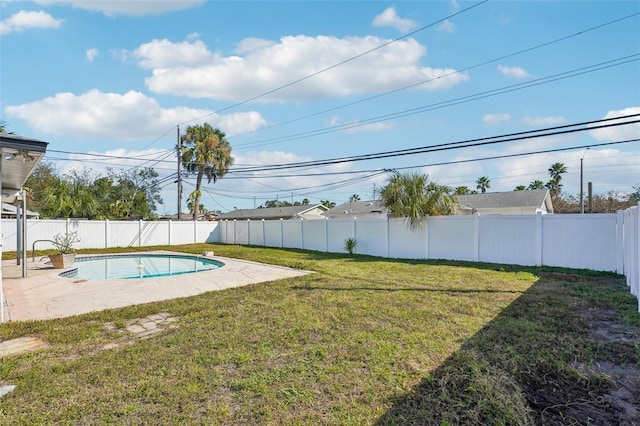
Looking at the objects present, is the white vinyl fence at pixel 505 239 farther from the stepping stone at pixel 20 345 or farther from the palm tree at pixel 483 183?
the palm tree at pixel 483 183

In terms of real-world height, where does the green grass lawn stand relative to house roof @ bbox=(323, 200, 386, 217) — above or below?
below

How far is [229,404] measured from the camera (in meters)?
2.80

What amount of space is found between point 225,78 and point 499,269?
12.0m

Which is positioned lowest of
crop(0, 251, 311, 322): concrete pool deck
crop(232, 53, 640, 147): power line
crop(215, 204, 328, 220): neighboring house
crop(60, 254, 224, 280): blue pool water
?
crop(60, 254, 224, 280): blue pool water

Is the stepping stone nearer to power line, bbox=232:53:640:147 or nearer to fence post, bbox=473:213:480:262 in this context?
fence post, bbox=473:213:480:262

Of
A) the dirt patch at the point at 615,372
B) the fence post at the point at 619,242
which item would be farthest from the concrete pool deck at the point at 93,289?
the fence post at the point at 619,242

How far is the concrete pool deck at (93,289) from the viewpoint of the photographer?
6148 millimetres

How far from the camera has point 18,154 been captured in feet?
17.4

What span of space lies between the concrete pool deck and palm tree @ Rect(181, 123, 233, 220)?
1530cm

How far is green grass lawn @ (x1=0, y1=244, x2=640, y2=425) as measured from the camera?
2688mm

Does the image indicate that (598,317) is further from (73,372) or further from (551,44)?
(551,44)

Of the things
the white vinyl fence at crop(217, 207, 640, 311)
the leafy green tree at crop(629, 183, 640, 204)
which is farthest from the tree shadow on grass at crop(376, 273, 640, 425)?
the leafy green tree at crop(629, 183, 640, 204)

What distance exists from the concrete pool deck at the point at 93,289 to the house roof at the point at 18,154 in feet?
8.28

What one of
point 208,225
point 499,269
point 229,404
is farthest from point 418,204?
point 208,225
